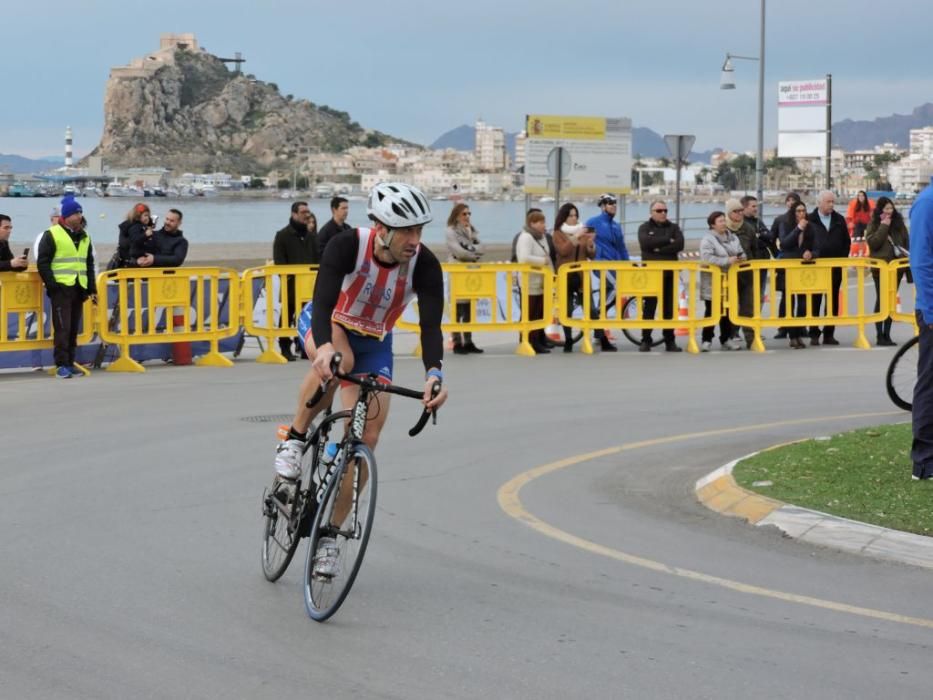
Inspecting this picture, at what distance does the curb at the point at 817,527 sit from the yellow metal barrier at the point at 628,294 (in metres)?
11.1

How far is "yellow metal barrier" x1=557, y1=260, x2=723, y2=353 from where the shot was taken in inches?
861

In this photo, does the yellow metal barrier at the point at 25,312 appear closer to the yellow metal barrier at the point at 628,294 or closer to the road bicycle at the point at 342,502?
the yellow metal barrier at the point at 628,294

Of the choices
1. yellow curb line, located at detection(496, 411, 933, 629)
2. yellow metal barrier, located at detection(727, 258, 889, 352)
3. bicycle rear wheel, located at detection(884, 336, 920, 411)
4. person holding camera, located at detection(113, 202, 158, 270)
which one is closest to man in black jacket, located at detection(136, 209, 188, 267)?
person holding camera, located at detection(113, 202, 158, 270)

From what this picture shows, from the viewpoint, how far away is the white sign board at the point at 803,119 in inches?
2167

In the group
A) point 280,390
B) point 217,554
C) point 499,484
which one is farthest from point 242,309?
point 217,554

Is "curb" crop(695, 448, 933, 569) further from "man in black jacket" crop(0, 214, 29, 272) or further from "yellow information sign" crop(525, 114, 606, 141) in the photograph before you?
"yellow information sign" crop(525, 114, 606, 141)

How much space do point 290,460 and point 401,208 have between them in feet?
4.63

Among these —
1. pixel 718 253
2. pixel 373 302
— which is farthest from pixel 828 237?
pixel 373 302

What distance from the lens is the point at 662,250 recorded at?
74.0 feet

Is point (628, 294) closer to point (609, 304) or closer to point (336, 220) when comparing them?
point (609, 304)

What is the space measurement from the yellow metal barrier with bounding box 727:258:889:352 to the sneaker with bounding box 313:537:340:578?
1534 centimetres

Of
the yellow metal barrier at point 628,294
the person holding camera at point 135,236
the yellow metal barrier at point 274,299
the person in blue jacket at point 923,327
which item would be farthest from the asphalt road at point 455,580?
the yellow metal barrier at point 628,294

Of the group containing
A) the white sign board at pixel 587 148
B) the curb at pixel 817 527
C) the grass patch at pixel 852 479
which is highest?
the white sign board at pixel 587 148

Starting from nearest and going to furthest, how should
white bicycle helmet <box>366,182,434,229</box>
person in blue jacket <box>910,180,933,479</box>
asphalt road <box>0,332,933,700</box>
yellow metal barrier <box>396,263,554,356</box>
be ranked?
1. asphalt road <box>0,332,933,700</box>
2. white bicycle helmet <box>366,182,434,229</box>
3. person in blue jacket <box>910,180,933,479</box>
4. yellow metal barrier <box>396,263,554,356</box>
